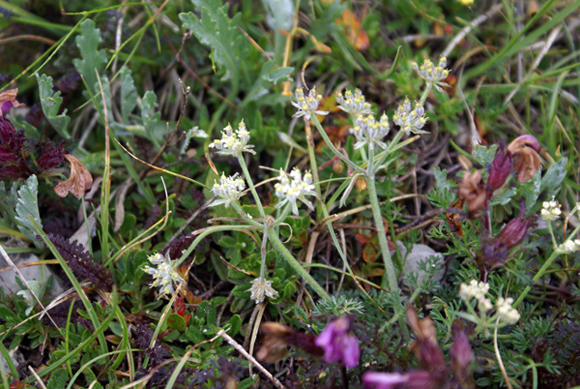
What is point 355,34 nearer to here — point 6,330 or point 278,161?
point 278,161

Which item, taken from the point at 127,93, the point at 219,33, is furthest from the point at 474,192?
the point at 127,93

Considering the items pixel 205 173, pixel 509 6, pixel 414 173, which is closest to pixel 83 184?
pixel 205 173

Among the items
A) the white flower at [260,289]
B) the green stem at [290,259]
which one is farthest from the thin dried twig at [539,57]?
the white flower at [260,289]

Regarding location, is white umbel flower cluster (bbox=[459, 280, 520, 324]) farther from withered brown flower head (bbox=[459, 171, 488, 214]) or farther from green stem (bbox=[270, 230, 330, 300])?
green stem (bbox=[270, 230, 330, 300])

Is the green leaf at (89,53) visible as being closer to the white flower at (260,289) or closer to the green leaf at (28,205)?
the green leaf at (28,205)

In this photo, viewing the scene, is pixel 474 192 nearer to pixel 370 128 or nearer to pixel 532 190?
pixel 370 128
